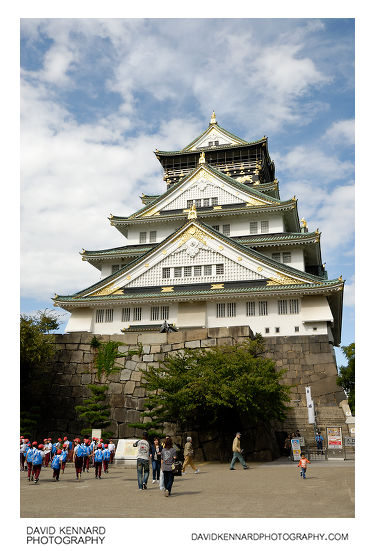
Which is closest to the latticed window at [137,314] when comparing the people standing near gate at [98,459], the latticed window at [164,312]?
the latticed window at [164,312]

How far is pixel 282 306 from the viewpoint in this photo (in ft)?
104

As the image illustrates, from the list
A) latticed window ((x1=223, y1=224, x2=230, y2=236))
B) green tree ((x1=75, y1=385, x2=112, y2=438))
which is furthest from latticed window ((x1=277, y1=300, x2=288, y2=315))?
green tree ((x1=75, y1=385, x2=112, y2=438))

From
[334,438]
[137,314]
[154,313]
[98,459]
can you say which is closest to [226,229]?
[154,313]

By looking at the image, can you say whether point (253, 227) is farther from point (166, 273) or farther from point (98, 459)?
point (98, 459)

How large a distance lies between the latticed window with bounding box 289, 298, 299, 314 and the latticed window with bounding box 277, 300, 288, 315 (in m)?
0.26

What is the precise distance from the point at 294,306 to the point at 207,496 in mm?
22008

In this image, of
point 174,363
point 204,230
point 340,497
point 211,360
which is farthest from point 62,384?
point 340,497

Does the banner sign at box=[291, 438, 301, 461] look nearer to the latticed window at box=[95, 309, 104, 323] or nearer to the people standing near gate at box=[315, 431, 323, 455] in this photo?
the people standing near gate at box=[315, 431, 323, 455]

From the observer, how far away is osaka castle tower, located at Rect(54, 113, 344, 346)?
1239 inches

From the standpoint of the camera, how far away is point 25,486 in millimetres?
13648

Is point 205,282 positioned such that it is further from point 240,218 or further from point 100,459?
point 100,459

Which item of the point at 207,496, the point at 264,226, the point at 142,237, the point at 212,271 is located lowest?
the point at 207,496

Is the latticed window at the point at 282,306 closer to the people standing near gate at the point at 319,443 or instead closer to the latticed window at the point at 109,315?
the people standing near gate at the point at 319,443

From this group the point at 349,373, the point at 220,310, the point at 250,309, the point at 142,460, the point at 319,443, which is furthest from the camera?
the point at 220,310
